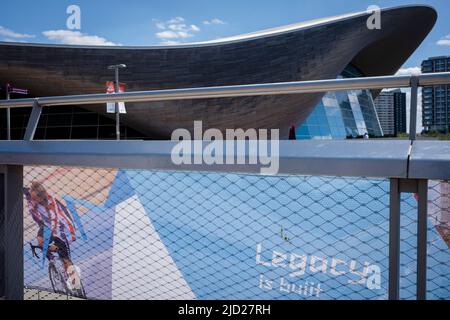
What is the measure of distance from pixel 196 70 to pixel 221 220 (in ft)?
69.8

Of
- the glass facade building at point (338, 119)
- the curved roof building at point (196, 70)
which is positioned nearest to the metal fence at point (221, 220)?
the curved roof building at point (196, 70)

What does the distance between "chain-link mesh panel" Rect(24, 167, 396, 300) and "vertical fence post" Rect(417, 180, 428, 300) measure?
0.69m

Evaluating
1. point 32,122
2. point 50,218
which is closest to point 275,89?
point 32,122

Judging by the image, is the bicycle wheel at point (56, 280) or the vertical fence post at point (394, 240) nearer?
the vertical fence post at point (394, 240)

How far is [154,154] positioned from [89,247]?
1309mm

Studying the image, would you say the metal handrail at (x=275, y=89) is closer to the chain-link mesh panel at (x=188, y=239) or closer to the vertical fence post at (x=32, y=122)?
the vertical fence post at (x=32, y=122)

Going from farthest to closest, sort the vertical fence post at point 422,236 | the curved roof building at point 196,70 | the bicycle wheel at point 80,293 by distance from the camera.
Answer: the curved roof building at point 196,70
the bicycle wheel at point 80,293
the vertical fence post at point 422,236

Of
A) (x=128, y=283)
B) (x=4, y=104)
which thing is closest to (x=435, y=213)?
(x=128, y=283)

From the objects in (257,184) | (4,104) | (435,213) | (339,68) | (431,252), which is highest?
(339,68)

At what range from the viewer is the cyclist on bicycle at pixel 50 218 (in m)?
2.27

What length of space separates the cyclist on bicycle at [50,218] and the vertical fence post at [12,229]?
0.15 meters

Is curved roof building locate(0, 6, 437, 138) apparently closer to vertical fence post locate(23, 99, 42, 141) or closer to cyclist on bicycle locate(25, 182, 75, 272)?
cyclist on bicycle locate(25, 182, 75, 272)
